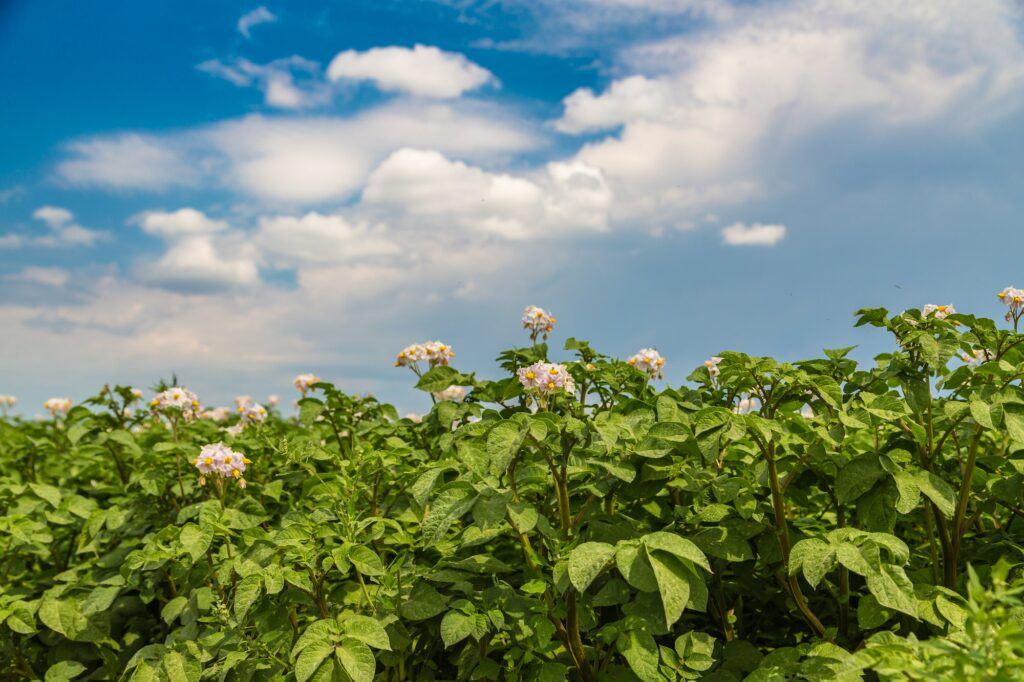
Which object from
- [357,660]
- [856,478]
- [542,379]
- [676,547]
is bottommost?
[357,660]

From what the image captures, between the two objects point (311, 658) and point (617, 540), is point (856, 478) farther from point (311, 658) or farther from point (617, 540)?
point (311, 658)

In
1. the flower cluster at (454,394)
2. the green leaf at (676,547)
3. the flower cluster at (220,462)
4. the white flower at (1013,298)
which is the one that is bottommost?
the green leaf at (676,547)

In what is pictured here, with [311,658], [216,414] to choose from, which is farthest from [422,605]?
[216,414]

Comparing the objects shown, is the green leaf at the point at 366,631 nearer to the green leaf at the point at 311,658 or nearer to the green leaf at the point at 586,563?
the green leaf at the point at 311,658

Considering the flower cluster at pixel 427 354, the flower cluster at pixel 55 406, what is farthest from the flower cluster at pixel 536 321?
the flower cluster at pixel 55 406

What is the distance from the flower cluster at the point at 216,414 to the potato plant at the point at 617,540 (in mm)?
2706

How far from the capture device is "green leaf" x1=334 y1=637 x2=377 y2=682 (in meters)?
2.21

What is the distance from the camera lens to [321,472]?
3834mm

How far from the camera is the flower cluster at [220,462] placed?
10.6 ft

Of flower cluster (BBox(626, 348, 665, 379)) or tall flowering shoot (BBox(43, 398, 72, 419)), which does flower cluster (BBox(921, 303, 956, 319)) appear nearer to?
flower cluster (BBox(626, 348, 665, 379))

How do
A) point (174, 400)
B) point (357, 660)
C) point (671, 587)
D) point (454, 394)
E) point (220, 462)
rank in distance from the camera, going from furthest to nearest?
point (454, 394)
point (174, 400)
point (220, 462)
point (357, 660)
point (671, 587)

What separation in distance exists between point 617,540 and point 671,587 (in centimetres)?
56

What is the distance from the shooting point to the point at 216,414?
6707 mm

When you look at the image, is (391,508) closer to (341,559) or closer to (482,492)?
(341,559)
